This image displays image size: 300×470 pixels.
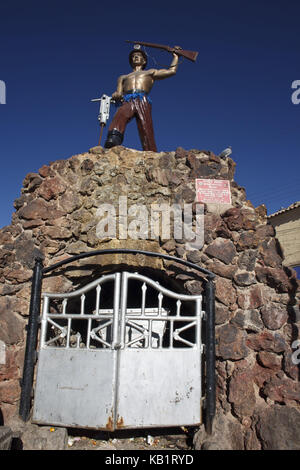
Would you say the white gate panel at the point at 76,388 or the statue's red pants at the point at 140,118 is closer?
the white gate panel at the point at 76,388

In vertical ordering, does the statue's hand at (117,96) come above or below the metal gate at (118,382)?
above

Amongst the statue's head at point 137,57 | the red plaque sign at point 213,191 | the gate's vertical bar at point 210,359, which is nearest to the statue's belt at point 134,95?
the statue's head at point 137,57

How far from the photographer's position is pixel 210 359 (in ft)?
12.8

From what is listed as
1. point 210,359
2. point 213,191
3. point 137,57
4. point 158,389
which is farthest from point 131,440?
point 137,57

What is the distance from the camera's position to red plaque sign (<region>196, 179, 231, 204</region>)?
187 inches

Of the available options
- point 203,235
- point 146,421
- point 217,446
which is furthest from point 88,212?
point 217,446

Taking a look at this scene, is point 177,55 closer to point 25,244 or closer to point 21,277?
point 25,244

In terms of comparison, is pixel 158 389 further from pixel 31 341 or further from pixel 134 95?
pixel 134 95

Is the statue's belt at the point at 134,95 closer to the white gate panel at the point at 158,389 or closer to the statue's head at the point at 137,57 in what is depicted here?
the statue's head at the point at 137,57

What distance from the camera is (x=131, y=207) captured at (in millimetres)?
4773

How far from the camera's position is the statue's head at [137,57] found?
19.8 feet

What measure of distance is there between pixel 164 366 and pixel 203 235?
5.93ft

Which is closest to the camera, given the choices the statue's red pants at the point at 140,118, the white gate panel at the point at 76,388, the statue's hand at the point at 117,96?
the white gate panel at the point at 76,388

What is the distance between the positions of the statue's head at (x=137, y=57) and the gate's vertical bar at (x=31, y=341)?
415 cm
